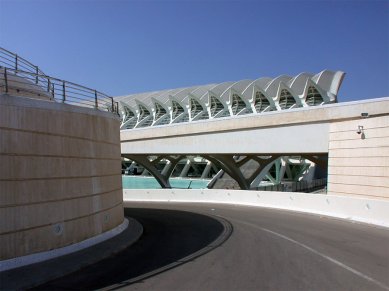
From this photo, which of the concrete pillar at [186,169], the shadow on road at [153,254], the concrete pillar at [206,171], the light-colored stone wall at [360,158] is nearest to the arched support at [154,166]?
the concrete pillar at [206,171]

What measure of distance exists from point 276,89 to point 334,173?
52688 millimetres

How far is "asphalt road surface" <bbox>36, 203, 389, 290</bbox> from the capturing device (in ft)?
25.0

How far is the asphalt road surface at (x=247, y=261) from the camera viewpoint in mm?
7605

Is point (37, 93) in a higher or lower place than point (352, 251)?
higher

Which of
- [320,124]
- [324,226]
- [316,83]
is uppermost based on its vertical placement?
[316,83]

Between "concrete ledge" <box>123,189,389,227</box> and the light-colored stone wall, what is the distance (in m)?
2.33

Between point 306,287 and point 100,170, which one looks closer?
point 306,287

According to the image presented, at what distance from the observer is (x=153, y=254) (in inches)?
423

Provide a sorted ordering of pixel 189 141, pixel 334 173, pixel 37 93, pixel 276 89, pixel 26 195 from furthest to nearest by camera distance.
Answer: pixel 276 89 < pixel 189 141 < pixel 334 173 < pixel 37 93 < pixel 26 195

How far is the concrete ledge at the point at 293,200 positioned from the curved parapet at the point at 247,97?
92.2ft

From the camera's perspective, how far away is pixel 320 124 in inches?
1065

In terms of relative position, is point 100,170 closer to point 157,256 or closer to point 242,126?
point 157,256

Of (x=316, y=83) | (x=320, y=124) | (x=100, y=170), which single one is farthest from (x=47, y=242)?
(x=316, y=83)

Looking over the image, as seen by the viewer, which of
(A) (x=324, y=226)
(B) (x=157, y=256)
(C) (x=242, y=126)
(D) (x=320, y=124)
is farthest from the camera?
(C) (x=242, y=126)
